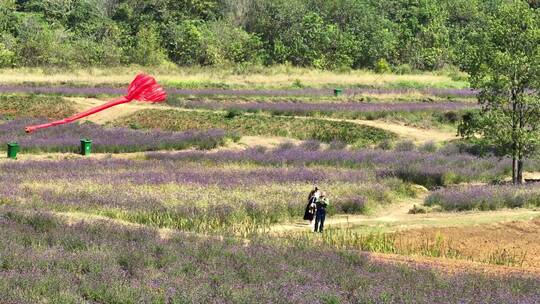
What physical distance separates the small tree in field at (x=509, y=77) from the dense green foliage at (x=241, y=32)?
43.8 m

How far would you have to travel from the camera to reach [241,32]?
3029 inches

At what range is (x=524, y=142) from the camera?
26203mm

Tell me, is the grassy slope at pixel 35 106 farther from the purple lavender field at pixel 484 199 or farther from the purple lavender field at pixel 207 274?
the purple lavender field at pixel 207 274

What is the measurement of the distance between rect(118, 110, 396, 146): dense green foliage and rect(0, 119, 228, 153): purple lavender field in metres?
2.23

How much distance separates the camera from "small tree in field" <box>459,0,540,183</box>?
2652 centimetres

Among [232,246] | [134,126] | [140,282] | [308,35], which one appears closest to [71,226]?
[232,246]

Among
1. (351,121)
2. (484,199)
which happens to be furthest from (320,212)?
(351,121)

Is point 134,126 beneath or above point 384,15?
beneath

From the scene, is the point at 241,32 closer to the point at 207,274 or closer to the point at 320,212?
A: the point at 320,212

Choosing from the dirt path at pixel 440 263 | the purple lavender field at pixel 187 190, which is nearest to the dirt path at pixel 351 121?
the purple lavender field at pixel 187 190

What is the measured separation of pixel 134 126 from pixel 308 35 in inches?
1350

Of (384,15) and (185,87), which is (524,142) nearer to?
(185,87)

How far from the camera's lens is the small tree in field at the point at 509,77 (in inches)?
1044

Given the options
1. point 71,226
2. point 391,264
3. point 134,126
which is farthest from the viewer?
point 134,126
